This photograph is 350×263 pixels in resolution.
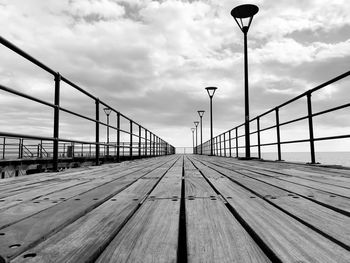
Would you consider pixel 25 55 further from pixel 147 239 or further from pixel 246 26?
pixel 246 26

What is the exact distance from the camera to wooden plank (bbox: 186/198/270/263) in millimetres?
638

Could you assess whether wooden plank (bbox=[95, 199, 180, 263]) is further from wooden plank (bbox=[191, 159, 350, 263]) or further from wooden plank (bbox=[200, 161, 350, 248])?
wooden plank (bbox=[200, 161, 350, 248])

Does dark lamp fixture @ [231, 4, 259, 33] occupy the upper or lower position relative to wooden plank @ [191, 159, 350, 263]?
upper

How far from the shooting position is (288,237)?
78cm

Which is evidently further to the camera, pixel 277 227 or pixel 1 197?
pixel 1 197

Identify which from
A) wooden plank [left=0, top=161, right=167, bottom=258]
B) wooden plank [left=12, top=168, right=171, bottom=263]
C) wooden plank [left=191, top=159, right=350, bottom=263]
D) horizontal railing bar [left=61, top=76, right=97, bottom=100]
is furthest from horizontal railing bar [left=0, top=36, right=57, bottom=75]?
wooden plank [left=191, top=159, right=350, bottom=263]

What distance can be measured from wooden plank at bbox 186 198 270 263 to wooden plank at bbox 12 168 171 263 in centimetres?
24

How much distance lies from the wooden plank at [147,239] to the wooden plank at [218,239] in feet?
0.17

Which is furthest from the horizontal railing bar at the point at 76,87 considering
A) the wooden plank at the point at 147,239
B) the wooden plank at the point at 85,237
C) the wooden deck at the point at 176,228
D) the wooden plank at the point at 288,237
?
the wooden plank at the point at 288,237

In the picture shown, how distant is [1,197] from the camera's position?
4.97ft

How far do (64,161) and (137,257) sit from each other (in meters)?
8.13

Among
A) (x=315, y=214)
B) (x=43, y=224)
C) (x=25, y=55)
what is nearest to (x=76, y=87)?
(x=25, y=55)

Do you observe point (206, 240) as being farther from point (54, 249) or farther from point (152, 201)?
point (152, 201)

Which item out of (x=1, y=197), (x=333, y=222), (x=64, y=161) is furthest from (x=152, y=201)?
(x=64, y=161)
